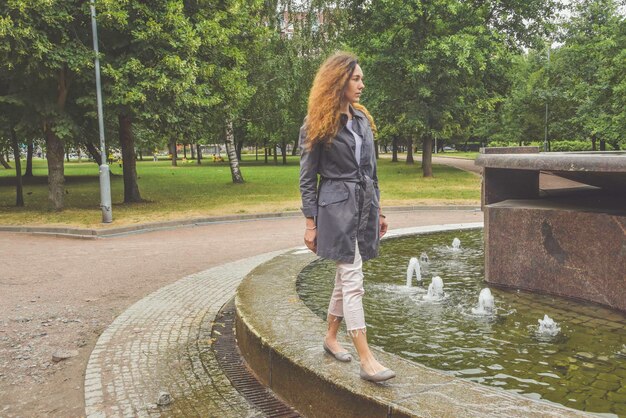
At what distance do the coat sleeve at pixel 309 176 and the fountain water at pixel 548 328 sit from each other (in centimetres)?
268

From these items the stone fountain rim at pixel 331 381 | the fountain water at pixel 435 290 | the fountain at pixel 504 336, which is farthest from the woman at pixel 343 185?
the fountain water at pixel 435 290

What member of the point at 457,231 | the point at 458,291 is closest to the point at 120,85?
the point at 457,231

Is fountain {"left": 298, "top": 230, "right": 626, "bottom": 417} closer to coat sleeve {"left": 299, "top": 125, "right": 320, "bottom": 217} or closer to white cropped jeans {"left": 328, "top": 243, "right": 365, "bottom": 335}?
white cropped jeans {"left": 328, "top": 243, "right": 365, "bottom": 335}

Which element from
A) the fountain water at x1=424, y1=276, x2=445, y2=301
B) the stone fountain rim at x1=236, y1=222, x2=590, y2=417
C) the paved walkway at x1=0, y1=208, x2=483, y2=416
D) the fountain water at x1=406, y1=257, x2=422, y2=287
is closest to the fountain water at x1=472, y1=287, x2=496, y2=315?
the fountain water at x1=424, y1=276, x2=445, y2=301

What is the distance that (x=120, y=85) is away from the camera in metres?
15.5

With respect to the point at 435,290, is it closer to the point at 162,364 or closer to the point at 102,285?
the point at 162,364

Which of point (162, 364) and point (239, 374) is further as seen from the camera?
point (162, 364)

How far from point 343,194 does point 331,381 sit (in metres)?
1.13

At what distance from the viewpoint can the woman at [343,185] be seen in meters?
3.27

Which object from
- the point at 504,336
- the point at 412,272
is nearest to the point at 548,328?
the point at 504,336

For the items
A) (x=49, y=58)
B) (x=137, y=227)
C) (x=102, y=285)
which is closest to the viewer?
(x=102, y=285)

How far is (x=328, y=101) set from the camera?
3262mm

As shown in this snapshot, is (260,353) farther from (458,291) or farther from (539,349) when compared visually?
(458,291)

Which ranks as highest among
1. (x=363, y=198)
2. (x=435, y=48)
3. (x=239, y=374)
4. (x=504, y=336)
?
(x=435, y=48)
